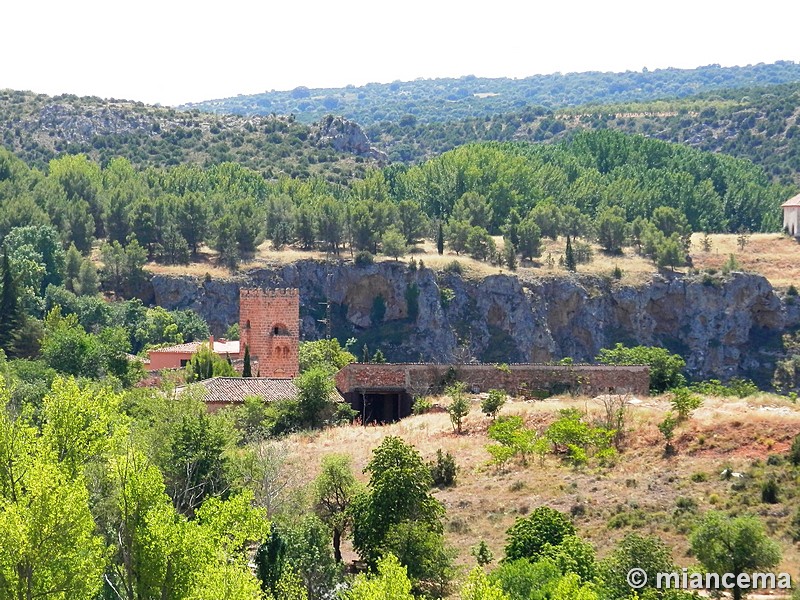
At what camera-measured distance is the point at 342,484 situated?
51500 mm

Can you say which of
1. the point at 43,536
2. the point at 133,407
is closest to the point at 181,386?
the point at 133,407

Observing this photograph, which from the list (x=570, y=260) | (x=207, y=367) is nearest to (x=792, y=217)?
(x=570, y=260)

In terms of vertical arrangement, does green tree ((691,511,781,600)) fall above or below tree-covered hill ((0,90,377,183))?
above

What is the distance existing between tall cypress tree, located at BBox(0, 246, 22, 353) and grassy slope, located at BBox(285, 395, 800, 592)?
84.8ft

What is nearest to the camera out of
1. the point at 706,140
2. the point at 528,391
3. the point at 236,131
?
the point at 528,391

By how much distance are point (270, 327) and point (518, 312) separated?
3786 cm

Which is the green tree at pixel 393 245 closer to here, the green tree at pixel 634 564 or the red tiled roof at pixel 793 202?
the red tiled roof at pixel 793 202

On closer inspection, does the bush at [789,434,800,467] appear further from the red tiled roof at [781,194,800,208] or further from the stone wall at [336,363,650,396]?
the red tiled roof at [781,194,800,208]

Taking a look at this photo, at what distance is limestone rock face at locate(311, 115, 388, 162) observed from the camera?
173 m

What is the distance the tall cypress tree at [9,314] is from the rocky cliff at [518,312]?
25.1m

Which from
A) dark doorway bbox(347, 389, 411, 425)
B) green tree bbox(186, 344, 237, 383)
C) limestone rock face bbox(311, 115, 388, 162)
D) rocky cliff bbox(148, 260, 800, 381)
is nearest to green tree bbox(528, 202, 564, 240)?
rocky cliff bbox(148, 260, 800, 381)

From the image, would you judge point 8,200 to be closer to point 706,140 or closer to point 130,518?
point 130,518

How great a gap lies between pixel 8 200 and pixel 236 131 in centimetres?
5878

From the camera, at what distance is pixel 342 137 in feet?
575
